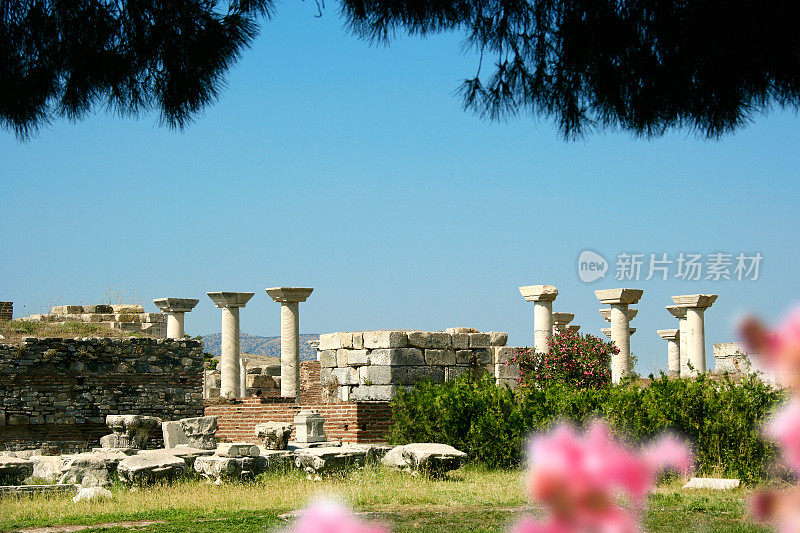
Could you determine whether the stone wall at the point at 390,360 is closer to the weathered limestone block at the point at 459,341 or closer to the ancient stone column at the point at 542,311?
the weathered limestone block at the point at 459,341

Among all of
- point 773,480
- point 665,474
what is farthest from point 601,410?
point 773,480

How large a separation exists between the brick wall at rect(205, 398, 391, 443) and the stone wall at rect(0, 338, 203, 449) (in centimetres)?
92

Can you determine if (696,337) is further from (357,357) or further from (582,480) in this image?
(582,480)

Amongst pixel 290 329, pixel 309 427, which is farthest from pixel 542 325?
pixel 309 427

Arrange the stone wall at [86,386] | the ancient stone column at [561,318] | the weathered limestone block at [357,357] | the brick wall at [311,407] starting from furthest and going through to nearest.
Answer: the ancient stone column at [561,318] → the stone wall at [86,386] → the weathered limestone block at [357,357] → the brick wall at [311,407]

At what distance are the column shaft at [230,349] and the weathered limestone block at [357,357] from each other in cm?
624

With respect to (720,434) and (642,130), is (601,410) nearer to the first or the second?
(720,434)

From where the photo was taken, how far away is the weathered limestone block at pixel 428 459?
494 inches

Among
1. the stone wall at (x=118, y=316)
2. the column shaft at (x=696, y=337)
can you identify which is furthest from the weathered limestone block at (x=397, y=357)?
the column shaft at (x=696, y=337)

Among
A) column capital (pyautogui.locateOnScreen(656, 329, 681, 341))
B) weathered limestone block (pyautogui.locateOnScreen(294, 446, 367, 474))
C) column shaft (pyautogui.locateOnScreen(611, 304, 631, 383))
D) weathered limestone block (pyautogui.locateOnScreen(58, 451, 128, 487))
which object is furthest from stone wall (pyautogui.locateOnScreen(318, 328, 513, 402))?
column capital (pyautogui.locateOnScreen(656, 329, 681, 341))

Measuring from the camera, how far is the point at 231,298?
22016 mm

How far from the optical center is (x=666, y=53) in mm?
7094

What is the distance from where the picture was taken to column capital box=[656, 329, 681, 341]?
32.3 meters

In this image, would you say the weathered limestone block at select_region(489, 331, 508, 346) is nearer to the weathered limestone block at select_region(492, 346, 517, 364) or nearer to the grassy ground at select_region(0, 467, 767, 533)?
the weathered limestone block at select_region(492, 346, 517, 364)
